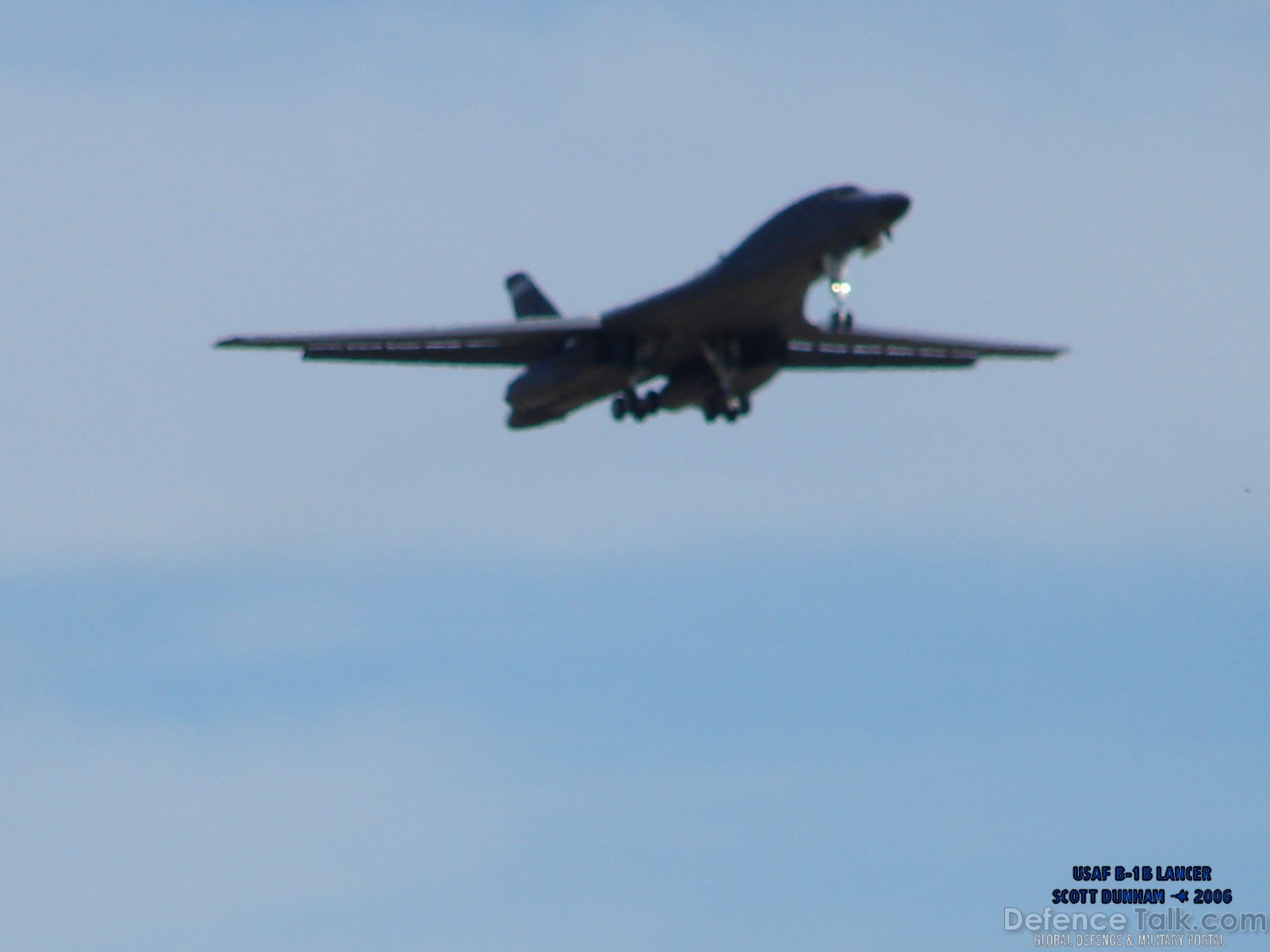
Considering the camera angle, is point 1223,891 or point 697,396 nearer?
point 1223,891

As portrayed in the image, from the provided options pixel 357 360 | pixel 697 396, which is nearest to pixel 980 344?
A: pixel 697 396

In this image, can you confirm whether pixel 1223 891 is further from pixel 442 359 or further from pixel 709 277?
pixel 442 359

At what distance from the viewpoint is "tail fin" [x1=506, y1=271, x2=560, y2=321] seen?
65.2 metres

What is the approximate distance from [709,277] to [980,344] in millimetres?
10406

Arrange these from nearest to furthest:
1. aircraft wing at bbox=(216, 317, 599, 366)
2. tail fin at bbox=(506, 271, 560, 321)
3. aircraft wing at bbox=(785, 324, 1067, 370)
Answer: aircraft wing at bbox=(216, 317, 599, 366) → aircraft wing at bbox=(785, 324, 1067, 370) → tail fin at bbox=(506, 271, 560, 321)

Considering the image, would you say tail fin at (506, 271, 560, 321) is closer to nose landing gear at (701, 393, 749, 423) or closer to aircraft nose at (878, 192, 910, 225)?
nose landing gear at (701, 393, 749, 423)

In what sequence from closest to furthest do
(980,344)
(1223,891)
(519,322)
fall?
1. (1223,891)
2. (519,322)
3. (980,344)

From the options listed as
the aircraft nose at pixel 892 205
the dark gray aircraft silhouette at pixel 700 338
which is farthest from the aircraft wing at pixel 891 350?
the aircraft nose at pixel 892 205

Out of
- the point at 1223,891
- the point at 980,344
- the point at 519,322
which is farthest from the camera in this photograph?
the point at 980,344

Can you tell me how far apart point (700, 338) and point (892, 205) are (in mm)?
6932

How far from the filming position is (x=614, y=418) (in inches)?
2286

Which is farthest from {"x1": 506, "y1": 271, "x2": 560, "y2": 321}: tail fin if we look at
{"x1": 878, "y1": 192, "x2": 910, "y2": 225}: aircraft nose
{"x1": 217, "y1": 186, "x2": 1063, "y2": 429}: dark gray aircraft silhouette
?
{"x1": 878, "y1": 192, "x2": 910, "y2": 225}: aircraft nose

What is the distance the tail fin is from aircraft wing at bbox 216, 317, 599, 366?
6363mm

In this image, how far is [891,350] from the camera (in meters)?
61.6
